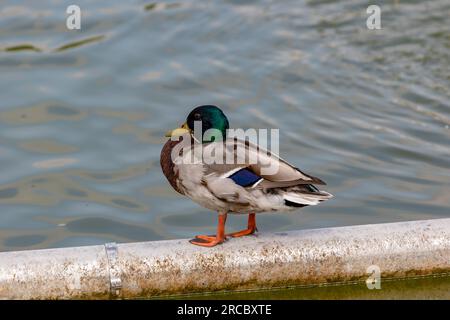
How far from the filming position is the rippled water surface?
7754 millimetres

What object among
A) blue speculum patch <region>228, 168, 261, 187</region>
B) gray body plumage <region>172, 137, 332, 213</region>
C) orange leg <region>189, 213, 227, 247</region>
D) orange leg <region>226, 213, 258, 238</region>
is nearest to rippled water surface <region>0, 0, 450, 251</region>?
orange leg <region>226, 213, 258, 238</region>

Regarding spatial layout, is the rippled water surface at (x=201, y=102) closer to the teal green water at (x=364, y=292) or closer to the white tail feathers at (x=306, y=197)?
the teal green water at (x=364, y=292)

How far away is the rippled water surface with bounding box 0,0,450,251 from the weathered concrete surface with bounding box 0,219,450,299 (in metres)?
2.02

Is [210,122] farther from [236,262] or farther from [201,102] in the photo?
[201,102]

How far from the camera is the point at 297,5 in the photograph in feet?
41.6

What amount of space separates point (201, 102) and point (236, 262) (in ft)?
15.6

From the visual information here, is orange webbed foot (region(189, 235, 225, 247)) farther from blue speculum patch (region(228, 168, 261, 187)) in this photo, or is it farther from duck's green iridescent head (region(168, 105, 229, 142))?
duck's green iridescent head (region(168, 105, 229, 142))

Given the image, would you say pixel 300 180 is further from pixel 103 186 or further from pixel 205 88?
pixel 205 88

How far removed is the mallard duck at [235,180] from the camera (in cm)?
523

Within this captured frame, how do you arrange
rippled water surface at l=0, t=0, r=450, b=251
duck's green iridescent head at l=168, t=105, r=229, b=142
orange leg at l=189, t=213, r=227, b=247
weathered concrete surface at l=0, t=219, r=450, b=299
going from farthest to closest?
1. rippled water surface at l=0, t=0, r=450, b=251
2. duck's green iridescent head at l=168, t=105, r=229, b=142
3. orange leg at l=189, t=213, r=227, b=247
4. weathered concrete surface at l=0, t=219, r=450, b=299

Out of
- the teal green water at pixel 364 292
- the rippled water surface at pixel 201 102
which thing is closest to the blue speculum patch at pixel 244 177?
the teal green water at pixel 364 292

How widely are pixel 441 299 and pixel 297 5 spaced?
7744 mm

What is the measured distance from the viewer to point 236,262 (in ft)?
17.3
